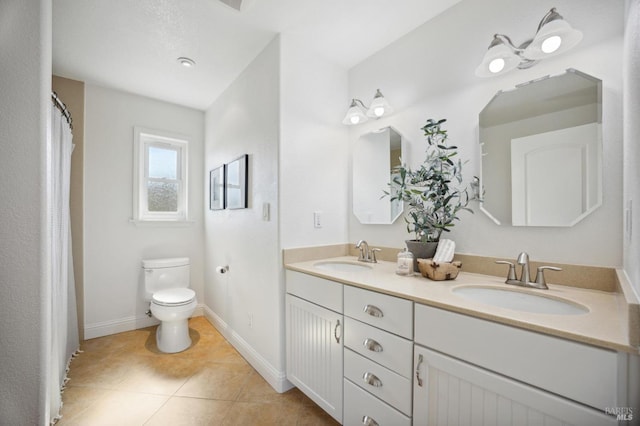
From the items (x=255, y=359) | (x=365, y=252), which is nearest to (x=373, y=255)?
(x=365, y=252)

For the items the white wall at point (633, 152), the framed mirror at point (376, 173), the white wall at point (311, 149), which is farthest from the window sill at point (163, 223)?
the white wall at point (633, 152)

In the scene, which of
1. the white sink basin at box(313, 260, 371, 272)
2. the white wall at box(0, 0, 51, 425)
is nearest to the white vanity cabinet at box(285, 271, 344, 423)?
the white sink basin at box(313, 260, 371, 272)

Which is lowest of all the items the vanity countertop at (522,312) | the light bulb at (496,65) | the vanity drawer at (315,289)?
the vanity drawer at (315,289)

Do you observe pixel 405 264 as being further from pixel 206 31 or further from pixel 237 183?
pixel 206 31

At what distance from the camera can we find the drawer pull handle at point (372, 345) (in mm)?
1212

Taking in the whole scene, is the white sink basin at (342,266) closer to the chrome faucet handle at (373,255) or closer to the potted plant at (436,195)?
the chrome faucet handle at (373,255)

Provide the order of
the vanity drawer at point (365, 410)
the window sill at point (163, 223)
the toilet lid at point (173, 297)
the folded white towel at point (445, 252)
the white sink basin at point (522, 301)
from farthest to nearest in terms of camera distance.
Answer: the window sill at point (163, 223), the toilet lid at point (173, 297), the folded white towel at point (445, 252), the vanity drawer at point (365, 410), the white sink basin at point (522, 301)

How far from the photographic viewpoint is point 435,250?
1.51m

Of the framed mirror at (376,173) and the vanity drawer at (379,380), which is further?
the framed mirror at (376,173)

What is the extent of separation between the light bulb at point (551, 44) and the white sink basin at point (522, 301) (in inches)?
42.4

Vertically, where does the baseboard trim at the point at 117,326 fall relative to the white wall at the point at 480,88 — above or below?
below

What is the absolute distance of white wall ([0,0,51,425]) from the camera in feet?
2.76

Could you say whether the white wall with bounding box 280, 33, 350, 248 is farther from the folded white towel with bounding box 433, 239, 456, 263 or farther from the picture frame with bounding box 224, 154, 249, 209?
the folded white towel with bounding box 433, 239, 456, 263

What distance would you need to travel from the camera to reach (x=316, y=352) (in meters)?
1.55
